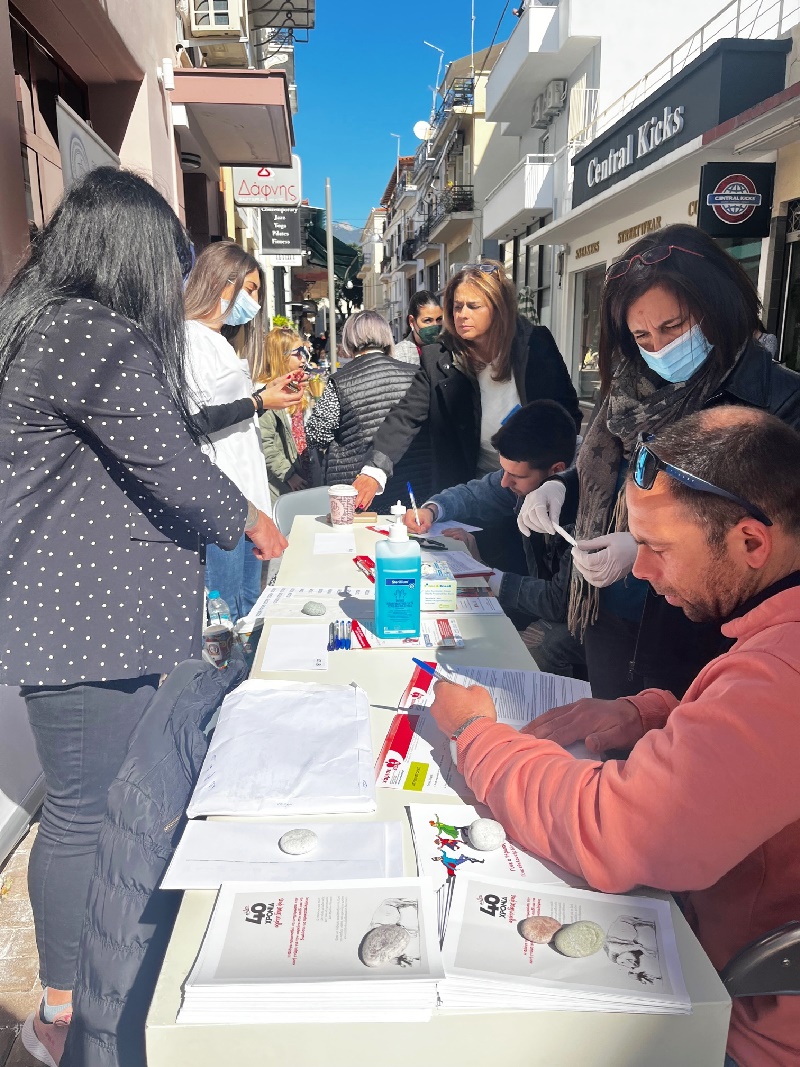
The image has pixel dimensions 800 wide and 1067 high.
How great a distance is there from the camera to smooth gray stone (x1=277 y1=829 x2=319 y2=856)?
3.22 feet

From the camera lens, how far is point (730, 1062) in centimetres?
101

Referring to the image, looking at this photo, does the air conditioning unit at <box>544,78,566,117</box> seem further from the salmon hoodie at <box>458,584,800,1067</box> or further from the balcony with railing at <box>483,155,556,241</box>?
the salmon hoodie at <box>458,584,800,1067</box>

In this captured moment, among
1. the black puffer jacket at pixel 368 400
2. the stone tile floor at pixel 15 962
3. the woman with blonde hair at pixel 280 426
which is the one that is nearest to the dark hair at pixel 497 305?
the black puffer jacket at pixel 368 400

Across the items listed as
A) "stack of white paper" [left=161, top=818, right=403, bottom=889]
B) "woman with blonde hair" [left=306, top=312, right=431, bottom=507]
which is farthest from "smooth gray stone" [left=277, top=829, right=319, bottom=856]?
"woman with blonde hair" [left=306, top=312, right=431, bottom=507]

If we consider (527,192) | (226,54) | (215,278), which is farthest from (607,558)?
(527,192)

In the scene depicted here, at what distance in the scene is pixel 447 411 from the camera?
10.8 ft

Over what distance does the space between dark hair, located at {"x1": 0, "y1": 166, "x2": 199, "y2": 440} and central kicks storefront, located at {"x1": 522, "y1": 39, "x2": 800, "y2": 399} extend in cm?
584

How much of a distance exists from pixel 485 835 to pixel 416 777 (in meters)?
0.20

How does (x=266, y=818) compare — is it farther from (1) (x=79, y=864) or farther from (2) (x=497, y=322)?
(2) (x=497, y=322)

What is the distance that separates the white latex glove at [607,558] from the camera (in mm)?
1770

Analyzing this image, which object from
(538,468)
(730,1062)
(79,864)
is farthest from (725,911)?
(538,468)

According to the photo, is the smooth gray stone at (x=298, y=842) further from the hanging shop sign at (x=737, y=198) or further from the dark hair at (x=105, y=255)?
the hanging shop sign at (x=737, y=198)

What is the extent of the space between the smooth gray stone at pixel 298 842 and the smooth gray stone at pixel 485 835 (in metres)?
0.22

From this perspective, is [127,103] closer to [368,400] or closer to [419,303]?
[419,303]
